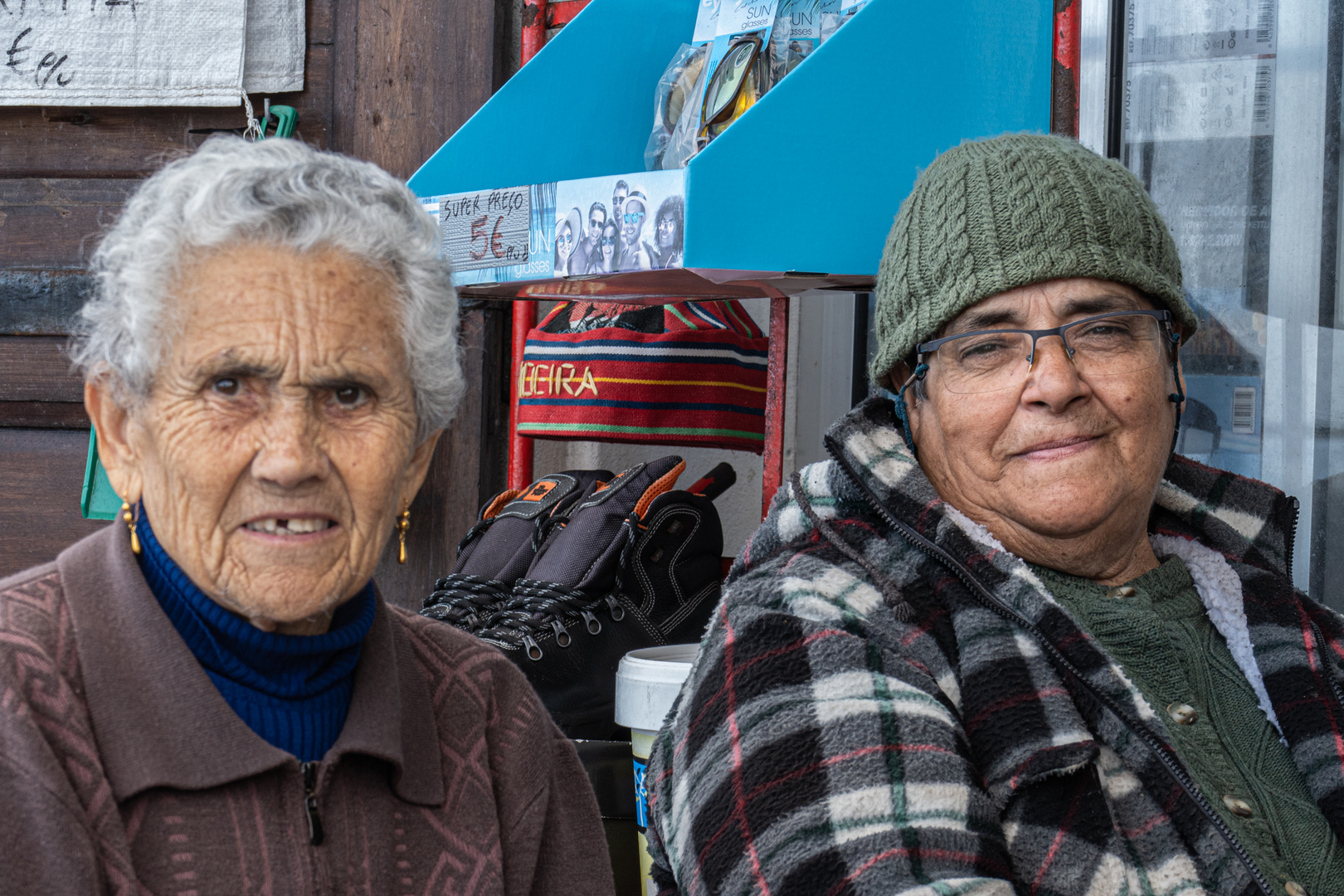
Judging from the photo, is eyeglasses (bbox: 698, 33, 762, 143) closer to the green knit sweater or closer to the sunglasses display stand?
the sunglasses display stand

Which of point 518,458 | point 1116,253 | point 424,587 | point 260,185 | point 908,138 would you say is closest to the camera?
point 260,185

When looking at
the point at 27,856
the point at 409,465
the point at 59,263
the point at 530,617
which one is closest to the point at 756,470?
the point at 530,617

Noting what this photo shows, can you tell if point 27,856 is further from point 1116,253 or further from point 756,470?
point 756,470

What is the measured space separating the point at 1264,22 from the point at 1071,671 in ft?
5.02

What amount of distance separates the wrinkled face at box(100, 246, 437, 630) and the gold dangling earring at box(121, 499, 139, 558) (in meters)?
0.02

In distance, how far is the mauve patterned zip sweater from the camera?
3.28ft

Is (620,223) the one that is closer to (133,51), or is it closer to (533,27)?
(533,27)

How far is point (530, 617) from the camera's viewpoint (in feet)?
6.68

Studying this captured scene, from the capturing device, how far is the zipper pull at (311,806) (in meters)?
1.11

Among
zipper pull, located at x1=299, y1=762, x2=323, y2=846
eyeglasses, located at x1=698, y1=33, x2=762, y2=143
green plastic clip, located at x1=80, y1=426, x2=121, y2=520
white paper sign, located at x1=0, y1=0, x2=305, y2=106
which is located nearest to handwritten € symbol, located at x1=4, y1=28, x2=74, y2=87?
white paper sign, located at x1=0, y1=0, x2=305, y2=106

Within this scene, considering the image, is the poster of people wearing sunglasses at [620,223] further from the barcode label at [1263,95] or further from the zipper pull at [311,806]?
the barcode label at [1263,95]

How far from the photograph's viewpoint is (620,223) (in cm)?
179

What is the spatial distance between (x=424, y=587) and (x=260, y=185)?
2.03m

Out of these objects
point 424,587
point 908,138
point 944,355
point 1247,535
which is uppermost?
point 908,138
